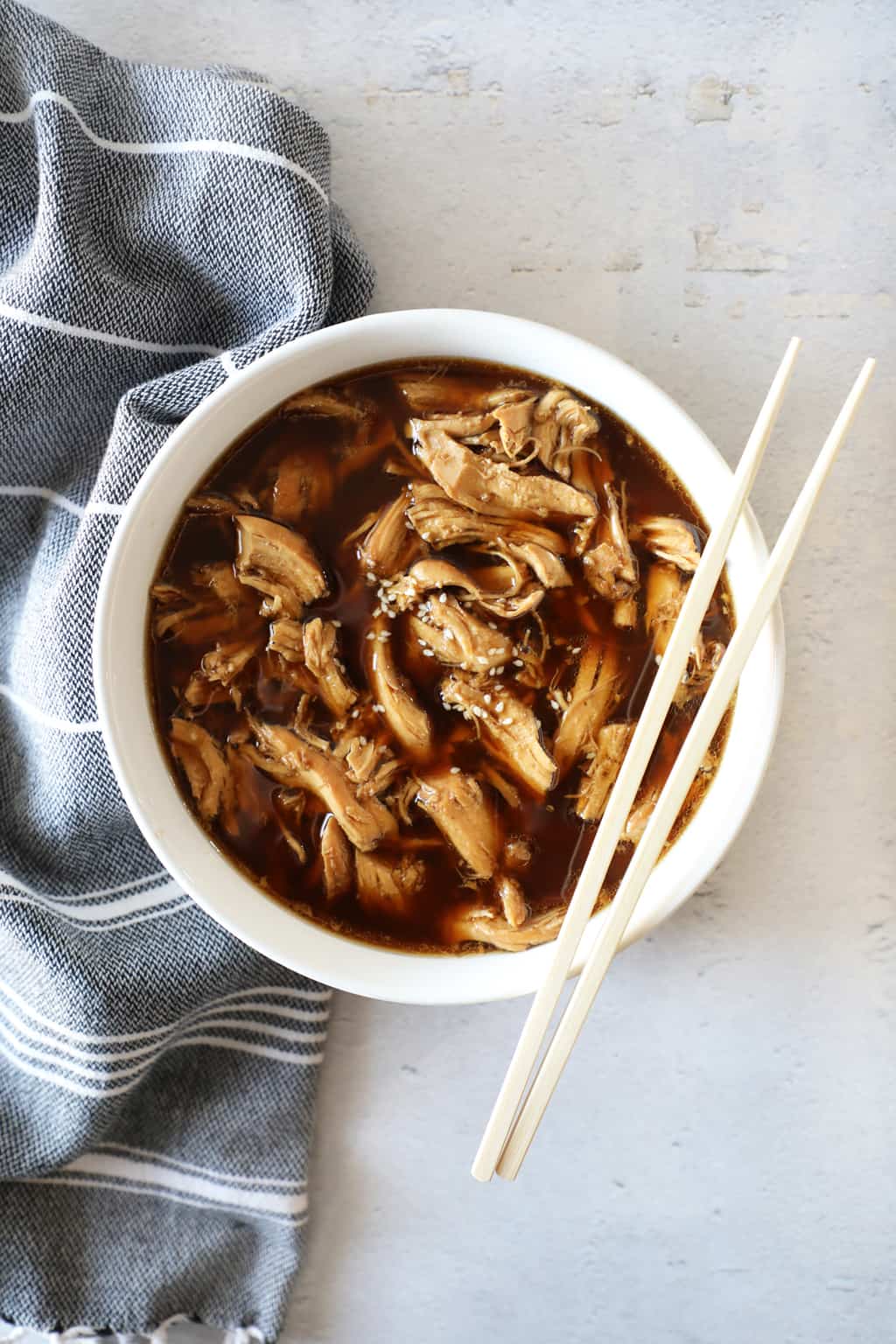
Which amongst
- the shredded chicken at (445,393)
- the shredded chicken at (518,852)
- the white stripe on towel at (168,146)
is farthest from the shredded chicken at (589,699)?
the white stripe on towel at (168,146)

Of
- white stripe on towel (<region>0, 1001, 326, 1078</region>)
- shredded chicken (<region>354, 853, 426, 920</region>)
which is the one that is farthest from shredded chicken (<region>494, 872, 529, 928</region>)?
white stripe on towel (<region>0, 1001, 326, 1078</region>)

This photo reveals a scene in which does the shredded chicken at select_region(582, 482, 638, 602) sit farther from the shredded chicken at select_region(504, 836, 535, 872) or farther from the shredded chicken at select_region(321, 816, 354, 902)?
the shredded chicken at select_region(321, 816, 354, 902)

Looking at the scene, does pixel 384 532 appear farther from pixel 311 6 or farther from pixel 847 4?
pixel 847 4

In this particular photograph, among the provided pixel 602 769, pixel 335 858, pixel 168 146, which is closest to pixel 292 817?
pixel 335 858

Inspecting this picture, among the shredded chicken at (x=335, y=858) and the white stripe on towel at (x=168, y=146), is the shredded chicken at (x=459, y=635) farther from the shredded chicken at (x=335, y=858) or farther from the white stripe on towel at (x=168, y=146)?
the white stripe on towel at (x=168, y=146)

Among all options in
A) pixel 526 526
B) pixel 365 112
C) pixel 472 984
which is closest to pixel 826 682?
pixel 526 526

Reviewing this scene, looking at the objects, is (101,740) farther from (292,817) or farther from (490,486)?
(490,486)
